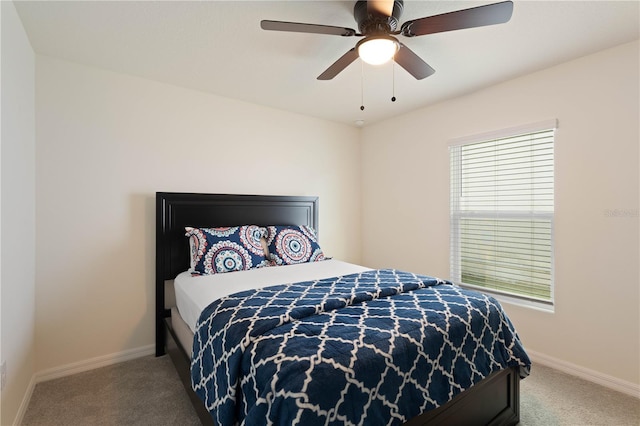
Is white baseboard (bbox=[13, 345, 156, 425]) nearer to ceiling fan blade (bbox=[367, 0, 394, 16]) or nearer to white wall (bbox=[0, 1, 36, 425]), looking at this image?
white wall (bbox=[0, 1, 36, 425])

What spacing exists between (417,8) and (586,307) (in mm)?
2414

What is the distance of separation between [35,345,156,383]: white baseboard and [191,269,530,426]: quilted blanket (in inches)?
53.8

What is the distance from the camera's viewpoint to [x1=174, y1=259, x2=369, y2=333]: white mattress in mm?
2006

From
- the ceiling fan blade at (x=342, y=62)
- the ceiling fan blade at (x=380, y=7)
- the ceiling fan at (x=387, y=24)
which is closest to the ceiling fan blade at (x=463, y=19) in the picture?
the ceiling fan at (x=387, y=24)

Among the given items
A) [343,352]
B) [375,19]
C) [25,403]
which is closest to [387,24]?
[375,19]

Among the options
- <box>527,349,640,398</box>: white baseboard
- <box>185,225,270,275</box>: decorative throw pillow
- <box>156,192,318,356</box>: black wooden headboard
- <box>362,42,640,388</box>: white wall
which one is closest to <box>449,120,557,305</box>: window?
<box>362,42,640,388</box>: white wall

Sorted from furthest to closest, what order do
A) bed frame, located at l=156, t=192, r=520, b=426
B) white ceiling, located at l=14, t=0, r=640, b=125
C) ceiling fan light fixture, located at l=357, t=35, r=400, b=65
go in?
white ceiling, located at l=14, t=0, r=640, b=125 → ceiling fan light fixture, located at l=357, t=35, r=400, b=65 → bed frame, located at l=156, t=192, r=520, b=426

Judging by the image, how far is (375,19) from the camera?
1.67m

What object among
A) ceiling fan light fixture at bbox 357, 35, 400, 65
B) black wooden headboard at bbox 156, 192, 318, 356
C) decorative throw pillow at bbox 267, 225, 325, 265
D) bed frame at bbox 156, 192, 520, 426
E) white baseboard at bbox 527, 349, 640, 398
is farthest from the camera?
decorative throw pillow at bbox 267, 225, 325, 265

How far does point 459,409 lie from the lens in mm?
1526

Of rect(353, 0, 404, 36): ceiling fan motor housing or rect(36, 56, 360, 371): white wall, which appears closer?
rect(353, 0, 404, 36): ceiling fan motor housing

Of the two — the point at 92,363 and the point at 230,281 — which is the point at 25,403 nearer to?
the point at 92,363

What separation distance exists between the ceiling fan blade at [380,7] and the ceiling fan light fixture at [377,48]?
108 mm

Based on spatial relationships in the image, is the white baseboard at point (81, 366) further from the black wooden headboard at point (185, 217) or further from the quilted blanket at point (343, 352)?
the quilted blanket at point (343, 352)
